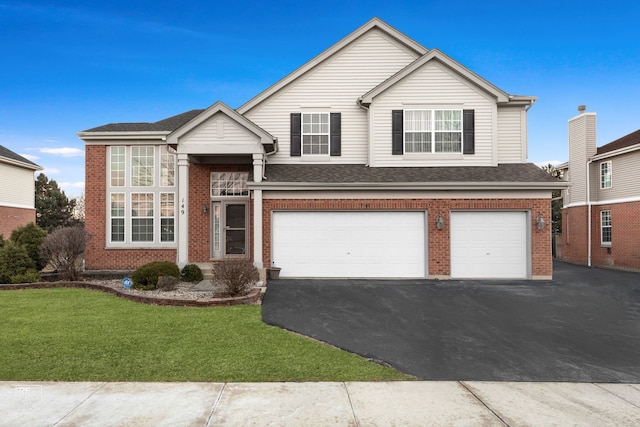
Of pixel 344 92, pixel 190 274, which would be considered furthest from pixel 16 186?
pixel 344 92

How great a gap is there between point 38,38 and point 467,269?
2454cm

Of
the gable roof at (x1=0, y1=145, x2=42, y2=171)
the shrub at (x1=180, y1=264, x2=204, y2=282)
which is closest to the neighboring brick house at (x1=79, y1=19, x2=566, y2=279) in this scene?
the shrub at (x1=180, y1=264, x2=204, y2=282)

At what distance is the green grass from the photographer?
16.9 ft

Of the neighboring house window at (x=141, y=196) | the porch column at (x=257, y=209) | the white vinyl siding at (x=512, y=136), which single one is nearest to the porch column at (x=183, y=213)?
the porch column at (x=257, y=209)

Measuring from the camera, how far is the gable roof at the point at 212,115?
39.6 feet

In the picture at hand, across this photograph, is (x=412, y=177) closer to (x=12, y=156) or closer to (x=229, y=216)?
(x=229, y=216)

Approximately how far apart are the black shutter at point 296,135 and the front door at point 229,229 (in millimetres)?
2871

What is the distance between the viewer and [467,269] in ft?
40.2

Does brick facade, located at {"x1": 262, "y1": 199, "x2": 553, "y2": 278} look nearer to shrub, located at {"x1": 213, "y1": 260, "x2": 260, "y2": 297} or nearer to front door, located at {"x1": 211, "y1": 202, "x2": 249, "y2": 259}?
front door, located at {"x1": 211, "y1": 202, "x2": 249, "y2": 259}

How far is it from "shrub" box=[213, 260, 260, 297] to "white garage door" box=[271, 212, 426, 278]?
2798 mm

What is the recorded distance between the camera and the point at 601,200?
67.5 feet

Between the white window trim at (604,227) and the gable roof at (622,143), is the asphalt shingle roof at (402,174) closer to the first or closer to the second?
the gable roof at (622,143)

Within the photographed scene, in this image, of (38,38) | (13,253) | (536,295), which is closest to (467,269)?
(536,295)

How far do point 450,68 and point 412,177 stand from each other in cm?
472
